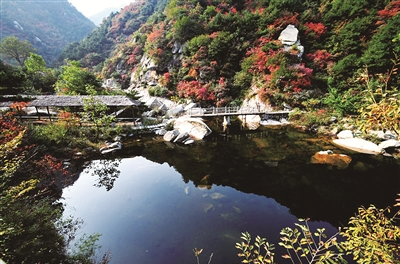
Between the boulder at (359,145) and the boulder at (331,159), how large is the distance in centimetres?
209

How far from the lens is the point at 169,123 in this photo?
19328 millimetres

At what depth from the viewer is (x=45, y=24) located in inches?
3295

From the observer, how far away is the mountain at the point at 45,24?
226 feet

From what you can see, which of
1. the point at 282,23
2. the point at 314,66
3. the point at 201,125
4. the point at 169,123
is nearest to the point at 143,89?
the point at 169,123

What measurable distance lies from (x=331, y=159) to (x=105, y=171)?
593 inches

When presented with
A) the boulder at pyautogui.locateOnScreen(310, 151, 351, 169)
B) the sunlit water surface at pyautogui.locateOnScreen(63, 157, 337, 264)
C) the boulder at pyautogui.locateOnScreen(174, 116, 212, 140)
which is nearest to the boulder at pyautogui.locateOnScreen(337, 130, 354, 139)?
the boulder at pyautogui.locateOnScreen(310, 151, 351, 169)

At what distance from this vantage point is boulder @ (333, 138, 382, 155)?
12914 millimetres

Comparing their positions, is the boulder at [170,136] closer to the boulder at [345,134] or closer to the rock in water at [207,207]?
the rock in water at [207,207]

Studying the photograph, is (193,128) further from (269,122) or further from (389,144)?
(389,144)

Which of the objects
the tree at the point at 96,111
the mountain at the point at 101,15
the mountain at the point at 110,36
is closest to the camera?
the tree at the point at 96,111

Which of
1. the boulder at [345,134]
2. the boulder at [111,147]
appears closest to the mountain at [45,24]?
the boulder at [111,147]

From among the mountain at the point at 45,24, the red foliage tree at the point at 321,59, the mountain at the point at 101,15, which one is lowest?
the red foliage tree at the point at 321,59

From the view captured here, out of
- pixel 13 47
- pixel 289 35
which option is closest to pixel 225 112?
pixel 289 35

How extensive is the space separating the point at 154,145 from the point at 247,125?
11193mm
